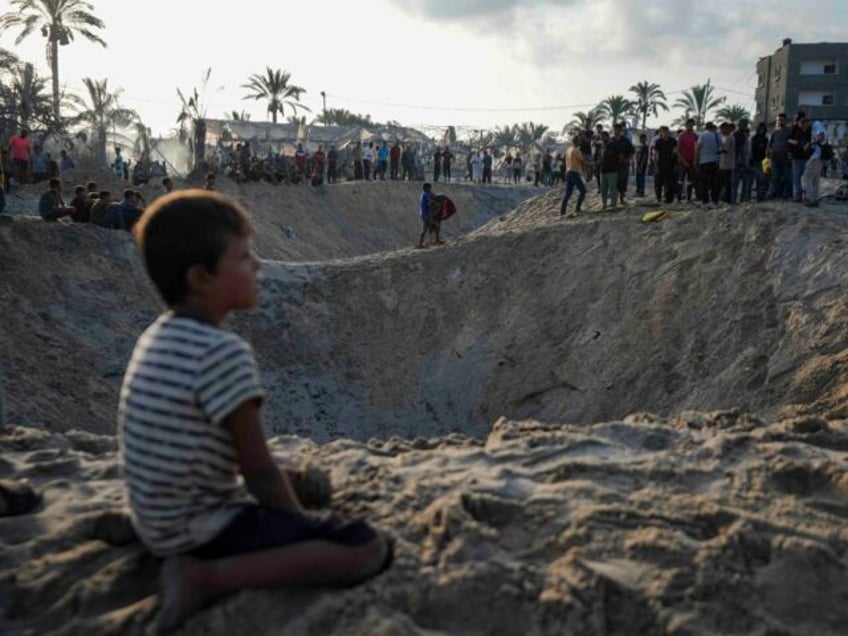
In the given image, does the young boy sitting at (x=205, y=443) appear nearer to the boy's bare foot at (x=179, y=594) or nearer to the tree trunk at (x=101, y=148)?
the boy's bare foot at (x=179, y=594)

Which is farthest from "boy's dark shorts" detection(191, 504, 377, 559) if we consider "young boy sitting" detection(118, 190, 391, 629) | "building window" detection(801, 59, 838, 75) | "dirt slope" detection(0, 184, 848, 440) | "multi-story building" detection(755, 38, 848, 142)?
"building window" detection(801, 59, 838, 75)

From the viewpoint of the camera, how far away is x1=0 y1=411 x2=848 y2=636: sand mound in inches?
108

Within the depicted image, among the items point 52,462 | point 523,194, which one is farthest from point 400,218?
point 52,462

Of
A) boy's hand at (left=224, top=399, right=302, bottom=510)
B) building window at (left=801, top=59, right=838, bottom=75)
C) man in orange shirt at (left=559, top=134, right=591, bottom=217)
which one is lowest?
boy's hand at (left=224, top=399, right=302, bottom=510)

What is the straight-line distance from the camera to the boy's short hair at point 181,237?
2.65 meters

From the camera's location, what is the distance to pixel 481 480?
3707 mm

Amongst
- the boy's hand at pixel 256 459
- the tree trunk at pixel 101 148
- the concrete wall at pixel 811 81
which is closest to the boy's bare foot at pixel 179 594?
the boy's hand at pixel 256 459

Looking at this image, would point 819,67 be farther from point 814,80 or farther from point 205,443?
point 205,443

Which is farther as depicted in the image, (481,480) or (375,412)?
(375,412)

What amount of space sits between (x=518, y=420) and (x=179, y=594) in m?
9.13

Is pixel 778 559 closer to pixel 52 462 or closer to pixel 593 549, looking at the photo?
pixel 593 549

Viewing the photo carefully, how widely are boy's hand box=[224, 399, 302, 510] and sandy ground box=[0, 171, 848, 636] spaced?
0.36 m

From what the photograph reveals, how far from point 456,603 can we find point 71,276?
11.5 metres

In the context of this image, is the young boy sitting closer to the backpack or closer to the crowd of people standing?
the crowd of people standing
